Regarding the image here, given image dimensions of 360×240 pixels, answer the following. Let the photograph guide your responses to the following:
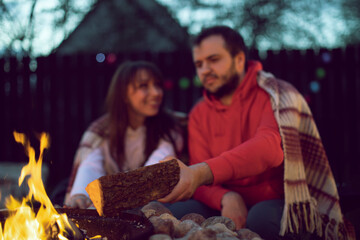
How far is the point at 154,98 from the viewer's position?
3.33 meters

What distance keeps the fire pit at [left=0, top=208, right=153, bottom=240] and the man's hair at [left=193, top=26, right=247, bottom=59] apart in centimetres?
181

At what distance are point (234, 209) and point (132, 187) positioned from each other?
1.03 m

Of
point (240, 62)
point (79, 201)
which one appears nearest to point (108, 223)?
point (79, 201)

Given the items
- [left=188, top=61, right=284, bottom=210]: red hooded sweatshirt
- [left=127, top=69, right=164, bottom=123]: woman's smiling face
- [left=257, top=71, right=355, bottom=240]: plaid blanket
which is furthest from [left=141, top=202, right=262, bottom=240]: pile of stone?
[left=127, top=69, right=164, bottom=123]: woman's smiling face

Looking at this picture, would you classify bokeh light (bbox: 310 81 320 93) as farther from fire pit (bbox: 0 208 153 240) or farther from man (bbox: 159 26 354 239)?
fire pit (bbox: 0 208 153 240)

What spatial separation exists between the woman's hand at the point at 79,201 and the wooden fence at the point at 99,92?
2.95 meters

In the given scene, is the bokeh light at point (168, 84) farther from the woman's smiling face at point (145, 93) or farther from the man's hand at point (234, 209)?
the man's hand at point (234, 209)

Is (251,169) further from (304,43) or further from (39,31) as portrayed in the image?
(304,43)

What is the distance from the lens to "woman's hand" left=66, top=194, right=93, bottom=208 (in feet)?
8.64

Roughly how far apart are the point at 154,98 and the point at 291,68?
2862 millimetres

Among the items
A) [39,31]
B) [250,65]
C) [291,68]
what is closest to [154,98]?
[250,65]

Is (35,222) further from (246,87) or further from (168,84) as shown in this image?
(168,84)

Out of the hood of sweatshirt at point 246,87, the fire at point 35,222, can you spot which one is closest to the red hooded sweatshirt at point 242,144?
the hood of sweatshirt at point 246,87

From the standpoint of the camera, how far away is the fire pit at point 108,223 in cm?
165
